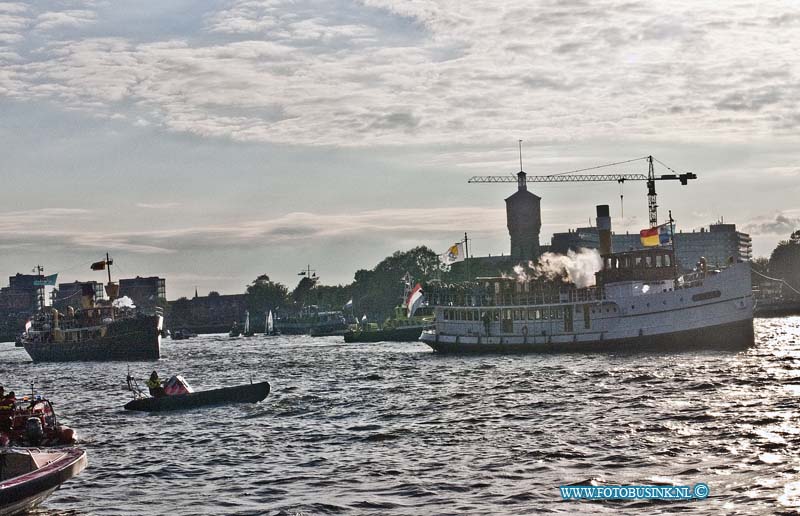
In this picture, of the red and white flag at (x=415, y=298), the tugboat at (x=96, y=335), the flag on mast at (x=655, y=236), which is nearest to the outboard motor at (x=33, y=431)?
the flag on mast at (x=655, y=236)

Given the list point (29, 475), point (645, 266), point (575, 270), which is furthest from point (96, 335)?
point (29, 475)

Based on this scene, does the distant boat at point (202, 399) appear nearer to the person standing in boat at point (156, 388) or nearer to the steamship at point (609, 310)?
the person standing in boat at point (156, 388)

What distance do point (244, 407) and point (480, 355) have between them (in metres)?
46.4

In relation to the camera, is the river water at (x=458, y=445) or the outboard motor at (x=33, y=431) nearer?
the river water at (x=458, y=445)

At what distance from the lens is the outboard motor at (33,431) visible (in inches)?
1298

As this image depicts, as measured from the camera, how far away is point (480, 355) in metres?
96.4

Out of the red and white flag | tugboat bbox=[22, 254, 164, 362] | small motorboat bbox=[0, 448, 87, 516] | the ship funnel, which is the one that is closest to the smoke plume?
the ship funnel

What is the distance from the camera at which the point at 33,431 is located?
108 feet

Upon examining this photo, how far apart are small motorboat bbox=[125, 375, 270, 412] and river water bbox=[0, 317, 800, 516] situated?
2.86 ft

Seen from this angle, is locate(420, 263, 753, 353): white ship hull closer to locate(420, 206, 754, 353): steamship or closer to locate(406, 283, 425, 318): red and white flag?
locate(420, 206, 754, 353): steamship

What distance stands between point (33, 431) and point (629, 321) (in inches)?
2509

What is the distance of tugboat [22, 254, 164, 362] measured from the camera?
125m

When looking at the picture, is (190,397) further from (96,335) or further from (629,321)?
(96,335)

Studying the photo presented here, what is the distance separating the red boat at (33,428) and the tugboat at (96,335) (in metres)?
90.3
